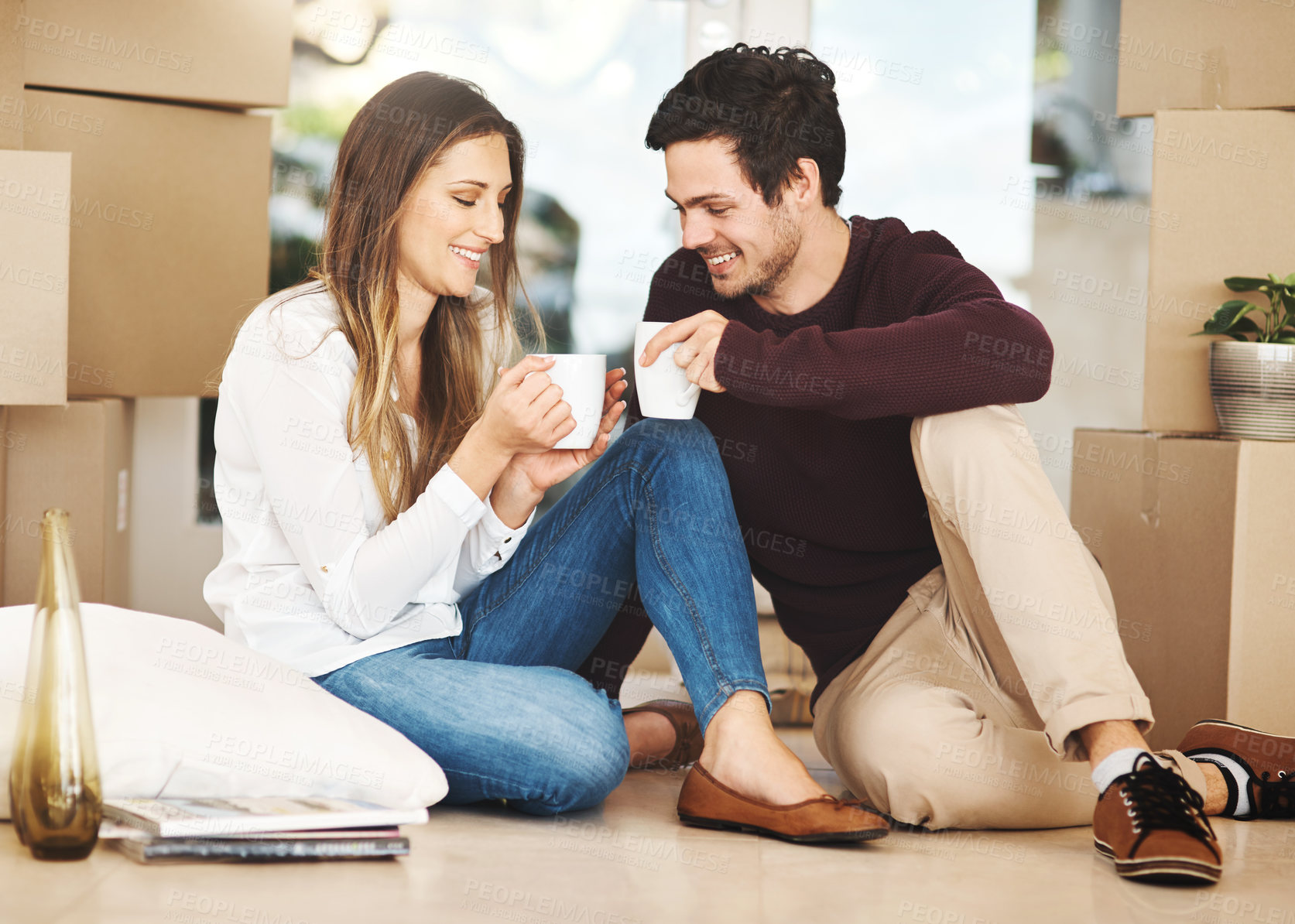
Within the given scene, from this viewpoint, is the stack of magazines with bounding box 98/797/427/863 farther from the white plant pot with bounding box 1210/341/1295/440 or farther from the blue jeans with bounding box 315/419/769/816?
the white plant pot with bounding box 1210/341/1295/440

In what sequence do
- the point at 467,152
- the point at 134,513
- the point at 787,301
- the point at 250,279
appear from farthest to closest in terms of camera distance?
the point at 134,513, the point at 250,279, the point at 787,301, the point at 467,152

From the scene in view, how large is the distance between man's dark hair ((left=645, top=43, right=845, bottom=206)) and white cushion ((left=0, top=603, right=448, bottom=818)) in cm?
76

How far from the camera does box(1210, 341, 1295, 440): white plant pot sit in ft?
4.95

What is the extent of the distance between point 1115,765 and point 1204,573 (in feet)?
2.03

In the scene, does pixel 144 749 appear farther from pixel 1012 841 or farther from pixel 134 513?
pixel 134 513

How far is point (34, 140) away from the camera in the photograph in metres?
1.58

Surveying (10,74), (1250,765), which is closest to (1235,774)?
(1250,765)

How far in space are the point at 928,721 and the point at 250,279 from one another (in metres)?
1.19

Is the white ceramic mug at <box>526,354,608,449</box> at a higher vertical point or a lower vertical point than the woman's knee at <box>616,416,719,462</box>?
higher

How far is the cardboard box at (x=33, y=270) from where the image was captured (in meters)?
1.34

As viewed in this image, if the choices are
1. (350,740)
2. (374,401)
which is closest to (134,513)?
(374,401)

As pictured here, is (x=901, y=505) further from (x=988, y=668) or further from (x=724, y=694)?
(x=724, y=694)

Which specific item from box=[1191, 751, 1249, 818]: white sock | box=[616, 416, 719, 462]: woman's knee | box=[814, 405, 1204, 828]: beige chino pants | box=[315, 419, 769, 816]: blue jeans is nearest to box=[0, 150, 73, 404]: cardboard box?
box=[315, 419, 769, 816]: blue jeans

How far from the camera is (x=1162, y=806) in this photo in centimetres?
96
